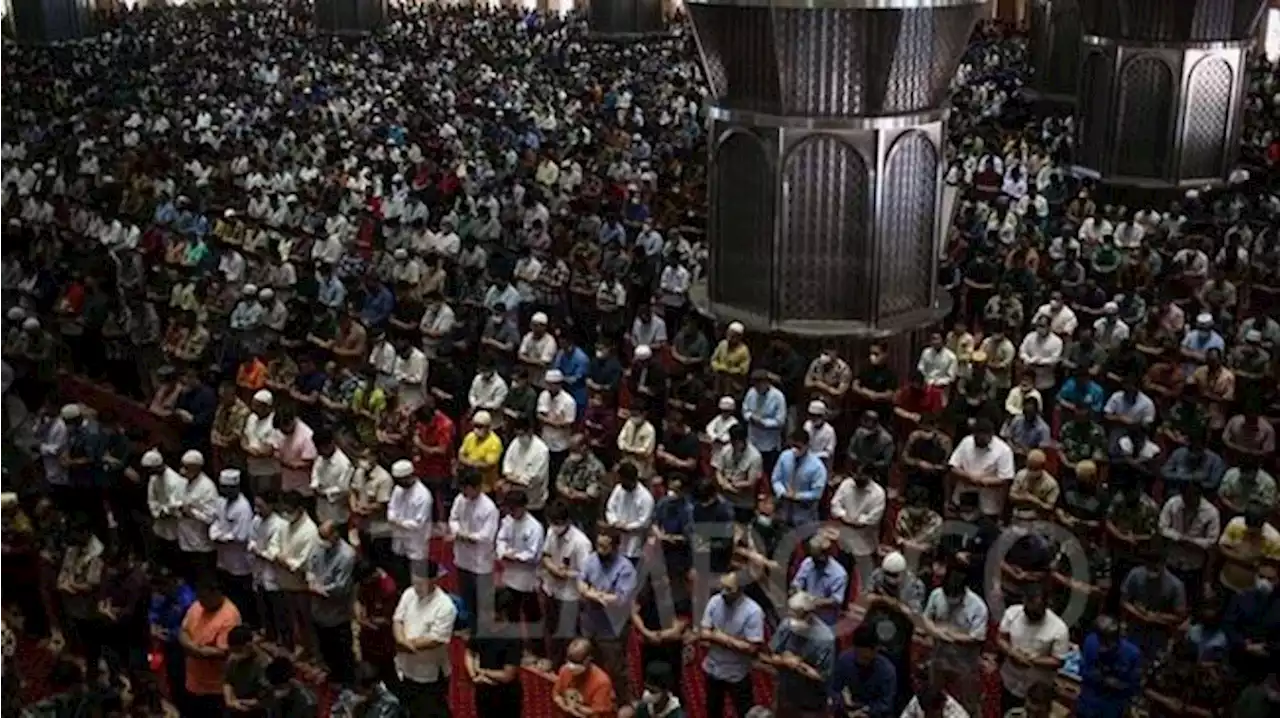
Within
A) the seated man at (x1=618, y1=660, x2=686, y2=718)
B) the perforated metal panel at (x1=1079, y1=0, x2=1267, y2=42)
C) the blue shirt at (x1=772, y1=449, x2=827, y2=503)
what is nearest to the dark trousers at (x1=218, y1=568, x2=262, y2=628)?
the seated man at (x1=618, y1=660, x2=686, y2=718)

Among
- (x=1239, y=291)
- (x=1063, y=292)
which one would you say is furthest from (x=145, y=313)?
(x=1239, y=291)

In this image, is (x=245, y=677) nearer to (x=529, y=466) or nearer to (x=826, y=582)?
(x=529, y=466)

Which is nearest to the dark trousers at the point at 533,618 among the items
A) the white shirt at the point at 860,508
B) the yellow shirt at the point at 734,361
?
the white shirt at the point at 860,508

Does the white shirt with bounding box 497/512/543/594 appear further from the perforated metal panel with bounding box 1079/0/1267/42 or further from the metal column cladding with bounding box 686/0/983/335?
the perforated metal panel with bounding box 1079/0/1267/42

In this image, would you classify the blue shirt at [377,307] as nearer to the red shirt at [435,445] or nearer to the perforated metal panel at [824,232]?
the red shirt at [435,445]

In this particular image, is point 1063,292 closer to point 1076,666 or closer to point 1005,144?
point 1076,666

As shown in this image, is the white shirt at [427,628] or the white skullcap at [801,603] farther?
the white shirt at [427,628]

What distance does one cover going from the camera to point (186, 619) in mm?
8047

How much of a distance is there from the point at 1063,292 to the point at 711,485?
6.09 metres

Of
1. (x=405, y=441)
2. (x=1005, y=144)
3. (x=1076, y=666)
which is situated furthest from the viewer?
(x=1005, y=144)

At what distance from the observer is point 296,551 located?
8664 millimetres

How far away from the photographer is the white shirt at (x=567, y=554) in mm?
8523

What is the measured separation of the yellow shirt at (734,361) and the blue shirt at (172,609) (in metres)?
5.02

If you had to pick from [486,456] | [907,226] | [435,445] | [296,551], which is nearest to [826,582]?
[486,456]
